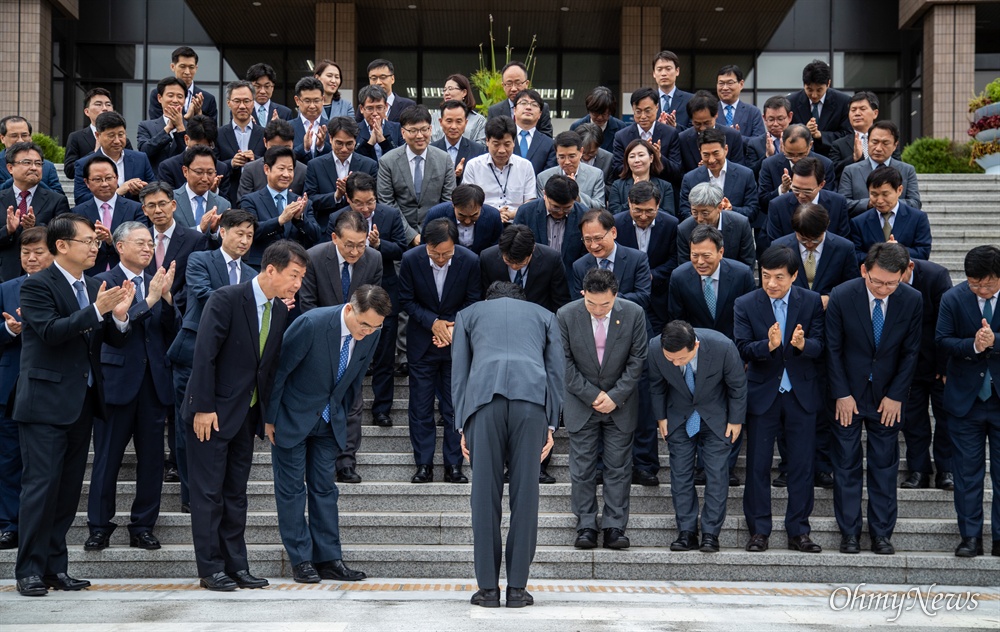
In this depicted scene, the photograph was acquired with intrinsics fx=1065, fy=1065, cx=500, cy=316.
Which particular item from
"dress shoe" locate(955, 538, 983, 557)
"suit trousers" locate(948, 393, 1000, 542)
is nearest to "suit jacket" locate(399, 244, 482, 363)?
"suit trousers" locate(948, 393, 1000, 542)

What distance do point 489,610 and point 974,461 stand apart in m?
3.76

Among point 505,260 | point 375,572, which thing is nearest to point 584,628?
point 375,572

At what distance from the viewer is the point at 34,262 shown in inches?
293

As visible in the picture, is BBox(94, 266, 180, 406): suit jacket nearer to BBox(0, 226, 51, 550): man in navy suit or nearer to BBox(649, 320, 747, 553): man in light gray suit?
BBox(0, 226, 51, 550): man in navy suit

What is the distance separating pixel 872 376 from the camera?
7551 millimetres

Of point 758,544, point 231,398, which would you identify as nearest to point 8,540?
point 231,398

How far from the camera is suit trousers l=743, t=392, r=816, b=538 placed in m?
7.36

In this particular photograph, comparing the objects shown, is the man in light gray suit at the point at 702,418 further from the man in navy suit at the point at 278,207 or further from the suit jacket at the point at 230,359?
the man in navy suit at the point at 278,207

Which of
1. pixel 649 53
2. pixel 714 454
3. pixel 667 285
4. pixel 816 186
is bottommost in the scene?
pixel 714 454

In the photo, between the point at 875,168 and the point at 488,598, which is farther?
the point at 875,168

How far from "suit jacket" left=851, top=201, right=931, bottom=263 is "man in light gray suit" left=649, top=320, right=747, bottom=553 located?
76.6 inches

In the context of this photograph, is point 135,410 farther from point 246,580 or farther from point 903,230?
point 903,230

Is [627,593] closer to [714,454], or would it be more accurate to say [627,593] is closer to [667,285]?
[714,454]

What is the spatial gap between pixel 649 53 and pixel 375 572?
1517cm
